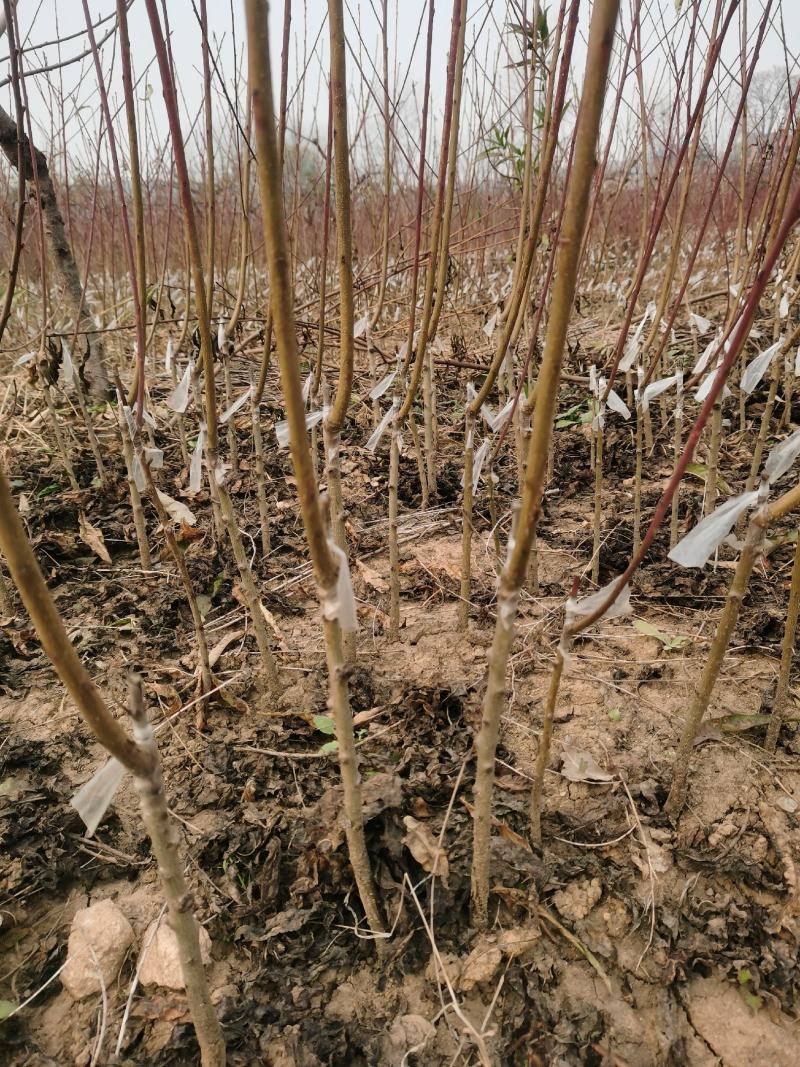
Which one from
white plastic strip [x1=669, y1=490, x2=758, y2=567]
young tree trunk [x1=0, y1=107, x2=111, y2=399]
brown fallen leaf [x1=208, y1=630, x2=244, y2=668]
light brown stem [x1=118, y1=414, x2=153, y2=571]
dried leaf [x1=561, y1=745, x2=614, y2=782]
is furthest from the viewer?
young tree trunk [x1=0, y1=107, x2=111, y2=399]

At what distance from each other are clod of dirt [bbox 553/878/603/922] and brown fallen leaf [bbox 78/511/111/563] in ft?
5.48

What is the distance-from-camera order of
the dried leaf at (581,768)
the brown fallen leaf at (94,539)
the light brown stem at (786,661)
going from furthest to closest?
the brown fallen leaf at (94,539), the dried leaf at (581,768), the light brown stem at (786,661)

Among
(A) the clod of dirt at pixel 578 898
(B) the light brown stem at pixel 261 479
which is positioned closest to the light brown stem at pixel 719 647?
(A) the clod of dirt at pixel 578 898

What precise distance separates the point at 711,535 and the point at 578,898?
Answer: 63cm

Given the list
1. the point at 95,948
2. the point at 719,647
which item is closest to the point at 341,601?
the point at 719,647

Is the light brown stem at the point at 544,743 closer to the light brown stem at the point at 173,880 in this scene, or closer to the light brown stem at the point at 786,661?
the light brown stem at the point at 786,661

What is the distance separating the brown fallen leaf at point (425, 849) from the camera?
0.99m

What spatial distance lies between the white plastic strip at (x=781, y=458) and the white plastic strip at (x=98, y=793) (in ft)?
2.92

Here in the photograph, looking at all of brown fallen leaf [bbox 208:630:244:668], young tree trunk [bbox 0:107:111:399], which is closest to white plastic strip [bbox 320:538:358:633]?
brown fallen leaf [bbox 208:630:244:668]

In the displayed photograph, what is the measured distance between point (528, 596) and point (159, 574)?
114 centimetres

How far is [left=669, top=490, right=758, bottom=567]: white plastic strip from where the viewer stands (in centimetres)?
81

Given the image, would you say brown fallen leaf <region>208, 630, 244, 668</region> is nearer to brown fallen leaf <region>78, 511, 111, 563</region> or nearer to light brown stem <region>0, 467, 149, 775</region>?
brown fallen leaf <region>78, 511, 111, 563</region>

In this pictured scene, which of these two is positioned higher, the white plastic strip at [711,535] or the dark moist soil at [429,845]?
the white plastic strip at [711,535]

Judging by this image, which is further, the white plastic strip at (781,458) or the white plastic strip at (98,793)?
the white plastic strip at (781,458)
